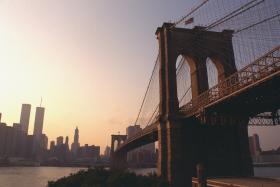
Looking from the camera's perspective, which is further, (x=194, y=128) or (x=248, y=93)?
(x=194, y=128)

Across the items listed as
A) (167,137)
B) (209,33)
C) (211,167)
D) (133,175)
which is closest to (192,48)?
(209,33)

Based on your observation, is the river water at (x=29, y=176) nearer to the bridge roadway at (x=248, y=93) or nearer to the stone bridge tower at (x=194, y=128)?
the stone bridge tower at (x=194, y=128)

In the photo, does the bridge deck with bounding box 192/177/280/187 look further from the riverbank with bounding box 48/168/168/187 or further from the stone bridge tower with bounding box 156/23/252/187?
the riverbank with bounding box 48/168/168/187

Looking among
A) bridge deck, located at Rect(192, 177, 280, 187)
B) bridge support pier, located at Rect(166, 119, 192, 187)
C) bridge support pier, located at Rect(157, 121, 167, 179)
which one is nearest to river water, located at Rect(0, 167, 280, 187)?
bridge support pier, located at Rect(157, 121, 167, 179)

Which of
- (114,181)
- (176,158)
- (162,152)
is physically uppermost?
(162,152)

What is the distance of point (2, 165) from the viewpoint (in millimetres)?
174875

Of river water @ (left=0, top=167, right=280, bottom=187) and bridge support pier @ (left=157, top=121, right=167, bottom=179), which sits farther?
river water @ (left=0, top=167, right=280, bottom=187)

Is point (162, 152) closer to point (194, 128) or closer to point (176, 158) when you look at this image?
point (176, 158)

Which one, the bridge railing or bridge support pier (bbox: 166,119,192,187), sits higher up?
the bridge railing

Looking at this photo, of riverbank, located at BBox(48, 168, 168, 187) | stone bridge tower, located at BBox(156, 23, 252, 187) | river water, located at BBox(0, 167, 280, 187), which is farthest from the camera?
river water, located at BBox(0, 167, 280, 187)

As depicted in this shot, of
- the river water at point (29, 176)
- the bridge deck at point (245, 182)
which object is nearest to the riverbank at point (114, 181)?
the bridge deck at point (245, 182)

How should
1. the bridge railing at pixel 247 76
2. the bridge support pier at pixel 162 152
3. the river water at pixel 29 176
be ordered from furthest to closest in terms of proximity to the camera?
the river water at pixel 29 176 → the bridge support pier at pixel 162 152 → the bridge railing at pixel 247 76

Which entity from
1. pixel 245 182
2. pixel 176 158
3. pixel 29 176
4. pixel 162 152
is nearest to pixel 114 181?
pixel 162 152

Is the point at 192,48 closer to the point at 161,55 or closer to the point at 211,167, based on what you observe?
the point at 161,55
